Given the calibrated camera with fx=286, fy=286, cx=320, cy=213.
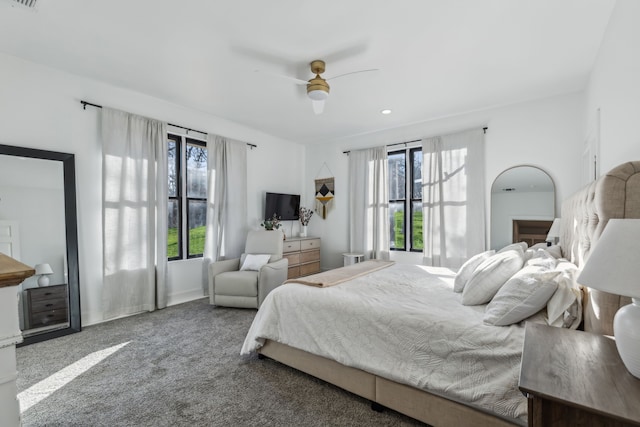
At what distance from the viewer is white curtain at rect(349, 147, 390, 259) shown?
4.95m

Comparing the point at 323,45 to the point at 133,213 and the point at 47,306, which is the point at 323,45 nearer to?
the point at 133,213

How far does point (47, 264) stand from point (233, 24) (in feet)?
9.86

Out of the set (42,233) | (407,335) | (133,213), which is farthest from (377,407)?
(42,233)

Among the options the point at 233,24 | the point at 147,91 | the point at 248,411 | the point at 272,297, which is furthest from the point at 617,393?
the point at 147,91

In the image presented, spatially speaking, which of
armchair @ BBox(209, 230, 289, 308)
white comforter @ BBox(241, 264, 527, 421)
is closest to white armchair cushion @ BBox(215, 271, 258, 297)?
armchair @ BBox(209, 230, 289, 308)

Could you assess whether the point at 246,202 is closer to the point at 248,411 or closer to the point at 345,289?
the point at 345,289

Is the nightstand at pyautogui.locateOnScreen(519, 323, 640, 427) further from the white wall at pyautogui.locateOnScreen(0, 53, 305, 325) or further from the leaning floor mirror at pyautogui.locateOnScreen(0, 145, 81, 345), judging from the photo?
the white wall at pyautogui.locateOnScreen(0, 53, 305, 325)

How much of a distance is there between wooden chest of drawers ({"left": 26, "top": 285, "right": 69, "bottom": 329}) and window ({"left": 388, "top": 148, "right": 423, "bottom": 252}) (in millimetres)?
4412

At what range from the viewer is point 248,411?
1793mm

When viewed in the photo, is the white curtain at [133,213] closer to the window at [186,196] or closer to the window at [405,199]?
the window at [186,196]

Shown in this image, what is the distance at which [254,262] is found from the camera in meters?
4.03

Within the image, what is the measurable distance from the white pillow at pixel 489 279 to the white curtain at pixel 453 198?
7.36 ft

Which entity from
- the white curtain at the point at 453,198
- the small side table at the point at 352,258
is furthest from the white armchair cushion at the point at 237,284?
the white curtain at the point at 453,198

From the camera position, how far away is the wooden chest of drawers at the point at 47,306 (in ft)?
9.24
